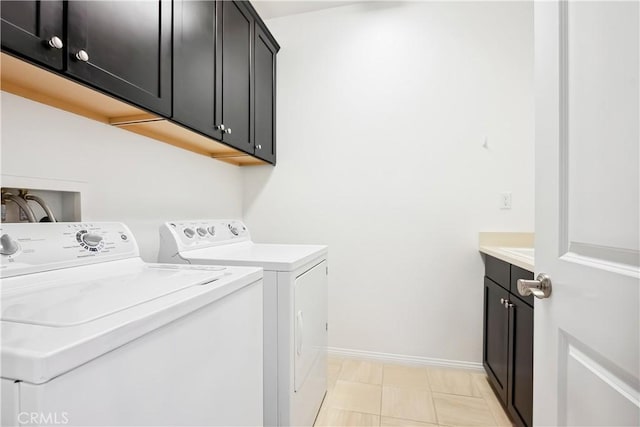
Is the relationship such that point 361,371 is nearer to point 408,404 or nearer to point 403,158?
point 408,404

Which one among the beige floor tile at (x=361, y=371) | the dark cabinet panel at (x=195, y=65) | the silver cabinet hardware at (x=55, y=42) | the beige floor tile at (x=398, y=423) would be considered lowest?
the beige floor tile at (x=361, y=371)

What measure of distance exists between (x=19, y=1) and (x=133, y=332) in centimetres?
86

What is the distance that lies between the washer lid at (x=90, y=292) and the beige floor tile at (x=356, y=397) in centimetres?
126

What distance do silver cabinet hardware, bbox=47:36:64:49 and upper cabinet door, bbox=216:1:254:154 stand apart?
80 centimetres

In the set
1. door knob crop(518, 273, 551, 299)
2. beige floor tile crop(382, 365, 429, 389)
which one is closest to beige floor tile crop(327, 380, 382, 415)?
beige floor tile crop(382, 365, 429, 389)

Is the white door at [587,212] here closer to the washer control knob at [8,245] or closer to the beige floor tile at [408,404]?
the beige floor tile at [408,404]

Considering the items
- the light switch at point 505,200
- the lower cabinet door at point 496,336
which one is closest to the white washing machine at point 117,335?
the lower cabinet door at point 496,336

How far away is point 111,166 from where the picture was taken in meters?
Result: 1.33

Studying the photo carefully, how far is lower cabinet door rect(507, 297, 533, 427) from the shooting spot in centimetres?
127

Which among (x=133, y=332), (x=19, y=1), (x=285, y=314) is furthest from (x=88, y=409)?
(x=19, y=1)

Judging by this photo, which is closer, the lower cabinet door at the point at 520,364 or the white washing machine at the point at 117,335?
the white washing machine at the point at 117,335

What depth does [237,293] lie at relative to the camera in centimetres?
87

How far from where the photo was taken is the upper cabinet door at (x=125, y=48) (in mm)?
864

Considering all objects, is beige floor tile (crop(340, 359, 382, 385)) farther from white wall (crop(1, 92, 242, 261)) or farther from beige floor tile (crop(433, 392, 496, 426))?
white wall (crop(1, 92, 242, 261))
